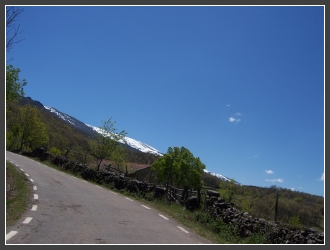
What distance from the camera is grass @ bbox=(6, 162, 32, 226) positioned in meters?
9.27

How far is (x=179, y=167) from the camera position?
81.4 meters

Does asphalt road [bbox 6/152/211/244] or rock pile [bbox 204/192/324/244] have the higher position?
rock pile [bbox 204/192/324/244]

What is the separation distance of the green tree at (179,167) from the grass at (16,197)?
198 feet

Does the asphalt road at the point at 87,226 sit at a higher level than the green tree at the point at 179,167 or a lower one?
lower

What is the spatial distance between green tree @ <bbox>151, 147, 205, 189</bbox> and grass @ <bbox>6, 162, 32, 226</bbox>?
60.3 metres

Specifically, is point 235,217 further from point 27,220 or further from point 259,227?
point 27,220

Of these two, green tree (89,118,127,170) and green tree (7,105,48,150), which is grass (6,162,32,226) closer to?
green tree (89,118,127,170)

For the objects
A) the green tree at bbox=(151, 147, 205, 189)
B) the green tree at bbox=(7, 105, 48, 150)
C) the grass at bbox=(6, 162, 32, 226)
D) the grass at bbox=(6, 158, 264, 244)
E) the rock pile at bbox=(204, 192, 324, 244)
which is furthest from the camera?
the green tree at bbox=(151, 147, 205, 189)

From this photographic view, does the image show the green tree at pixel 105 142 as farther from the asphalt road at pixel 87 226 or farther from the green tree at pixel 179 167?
the green tree at pixel 179 167

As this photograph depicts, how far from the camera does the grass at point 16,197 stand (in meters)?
9.27

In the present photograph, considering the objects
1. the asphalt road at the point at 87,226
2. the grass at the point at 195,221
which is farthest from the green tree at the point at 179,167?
the asphalt road at the point at 87,226

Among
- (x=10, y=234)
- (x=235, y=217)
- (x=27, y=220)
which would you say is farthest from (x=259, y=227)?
(x=10, y=234)

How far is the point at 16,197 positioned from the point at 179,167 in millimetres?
70026

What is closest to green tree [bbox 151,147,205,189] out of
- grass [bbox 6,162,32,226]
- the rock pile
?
grass [bbox 6,162,32,226]
